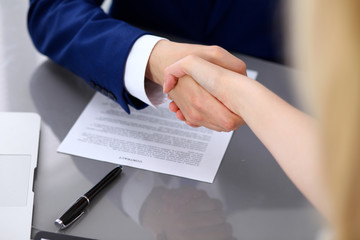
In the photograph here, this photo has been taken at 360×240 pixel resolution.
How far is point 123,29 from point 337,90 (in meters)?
0.84

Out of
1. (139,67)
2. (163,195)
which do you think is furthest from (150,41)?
(163,195)

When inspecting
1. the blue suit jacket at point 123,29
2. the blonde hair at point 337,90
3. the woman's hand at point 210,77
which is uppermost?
the blonde hair at point 337,90

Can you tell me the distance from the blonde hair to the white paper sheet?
58 cm

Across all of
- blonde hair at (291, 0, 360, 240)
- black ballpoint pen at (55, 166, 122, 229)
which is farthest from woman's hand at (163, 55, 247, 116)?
blonde hair at (291, 0, 360, 240)

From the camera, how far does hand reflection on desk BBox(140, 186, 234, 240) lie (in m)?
0.94

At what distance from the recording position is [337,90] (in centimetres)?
45

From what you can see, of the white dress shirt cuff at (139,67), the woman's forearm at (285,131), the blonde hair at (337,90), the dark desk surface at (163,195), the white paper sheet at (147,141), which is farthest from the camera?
the white dress shirt cuff at (139,67)

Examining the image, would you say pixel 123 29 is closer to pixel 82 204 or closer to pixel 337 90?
pixel 82 204

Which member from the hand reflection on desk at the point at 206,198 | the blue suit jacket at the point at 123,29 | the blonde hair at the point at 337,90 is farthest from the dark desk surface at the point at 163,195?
the blonde hair at the point at 337,90

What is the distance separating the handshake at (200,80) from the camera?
3.53 ft

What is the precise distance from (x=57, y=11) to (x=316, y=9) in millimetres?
983

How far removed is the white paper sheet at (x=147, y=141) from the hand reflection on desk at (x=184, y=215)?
0.05 metres

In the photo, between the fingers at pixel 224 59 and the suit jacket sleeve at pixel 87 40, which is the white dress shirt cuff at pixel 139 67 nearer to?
the suit jacket sleeve at pixel 87 40

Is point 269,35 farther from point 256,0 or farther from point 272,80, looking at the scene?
point 272,80
